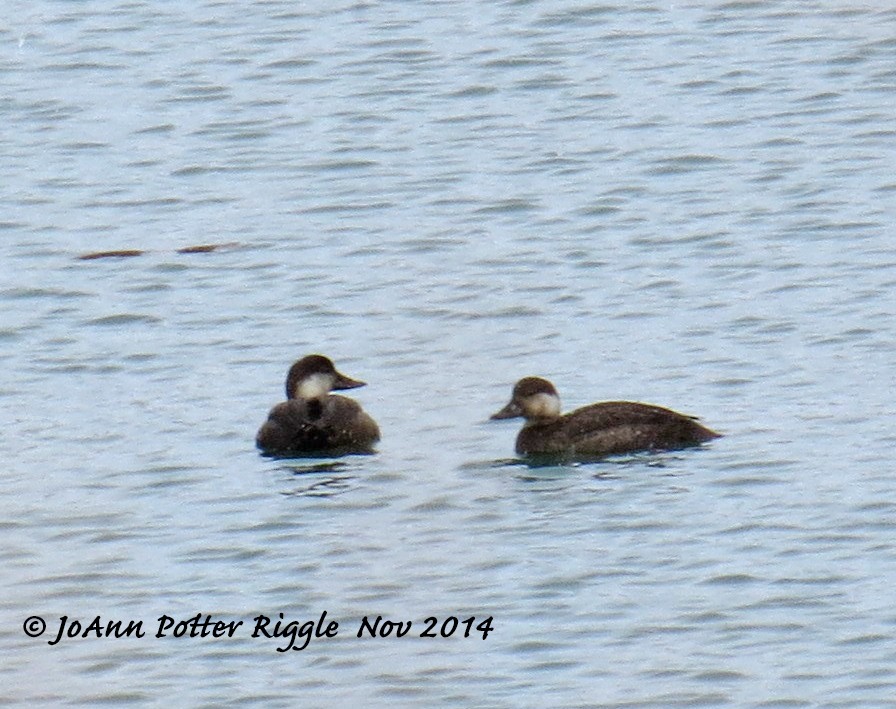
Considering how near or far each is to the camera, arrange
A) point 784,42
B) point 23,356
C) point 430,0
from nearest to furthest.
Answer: point 23,356 → point 784,42 → point 430,0

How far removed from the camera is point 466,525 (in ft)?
37.2

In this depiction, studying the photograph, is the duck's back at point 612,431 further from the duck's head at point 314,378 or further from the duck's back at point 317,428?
the duck's head at point 314,378

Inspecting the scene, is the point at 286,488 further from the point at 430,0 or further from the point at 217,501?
the point at 430,0

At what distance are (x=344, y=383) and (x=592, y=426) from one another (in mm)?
1514

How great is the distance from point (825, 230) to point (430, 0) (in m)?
8.98

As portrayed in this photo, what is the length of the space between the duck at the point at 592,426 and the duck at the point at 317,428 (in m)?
0.68

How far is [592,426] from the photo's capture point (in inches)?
495

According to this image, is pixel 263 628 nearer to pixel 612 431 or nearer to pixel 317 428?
pixel 612 431

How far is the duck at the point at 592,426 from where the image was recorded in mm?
12258

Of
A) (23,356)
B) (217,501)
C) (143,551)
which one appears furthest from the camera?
(23,356)

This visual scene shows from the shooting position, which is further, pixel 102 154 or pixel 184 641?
pixel 102 154

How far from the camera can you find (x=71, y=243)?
17.3m

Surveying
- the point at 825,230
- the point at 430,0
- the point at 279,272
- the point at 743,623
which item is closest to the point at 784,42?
the point at 430,0

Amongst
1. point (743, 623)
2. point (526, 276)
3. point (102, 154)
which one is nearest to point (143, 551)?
point (743, 623)
